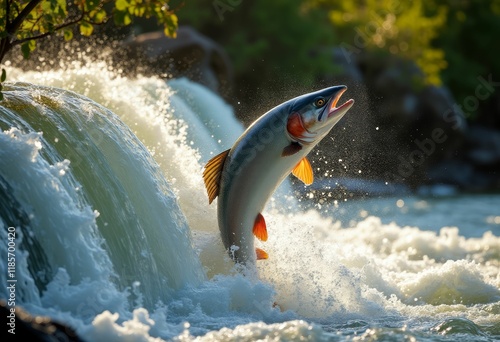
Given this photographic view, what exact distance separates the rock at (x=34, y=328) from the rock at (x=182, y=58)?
36.6 feet

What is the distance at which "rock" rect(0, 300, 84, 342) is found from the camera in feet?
11.9

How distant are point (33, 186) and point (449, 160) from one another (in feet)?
68.5

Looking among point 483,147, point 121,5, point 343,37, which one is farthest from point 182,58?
point 343,37

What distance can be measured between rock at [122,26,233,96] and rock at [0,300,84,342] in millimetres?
11145

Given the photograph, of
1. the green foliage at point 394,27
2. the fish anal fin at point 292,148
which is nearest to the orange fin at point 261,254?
the fish anal fin at point 292,148

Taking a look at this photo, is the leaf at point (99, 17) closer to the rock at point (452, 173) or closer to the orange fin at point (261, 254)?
the orange fin at point (261, 254)

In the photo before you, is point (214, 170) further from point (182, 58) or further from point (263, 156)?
point (182, 58)

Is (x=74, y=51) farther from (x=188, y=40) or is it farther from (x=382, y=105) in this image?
(x=382, y=105)

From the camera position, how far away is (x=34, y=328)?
3.66 meters

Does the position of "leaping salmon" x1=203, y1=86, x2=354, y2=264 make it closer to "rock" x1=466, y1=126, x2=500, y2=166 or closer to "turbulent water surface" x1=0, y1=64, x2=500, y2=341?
"turbulent water surface" x1=0, y1=64, x2=500, y2=341

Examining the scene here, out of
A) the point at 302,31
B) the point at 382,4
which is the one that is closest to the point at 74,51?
the point at 302,31

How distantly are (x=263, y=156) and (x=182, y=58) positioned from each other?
33.9ft

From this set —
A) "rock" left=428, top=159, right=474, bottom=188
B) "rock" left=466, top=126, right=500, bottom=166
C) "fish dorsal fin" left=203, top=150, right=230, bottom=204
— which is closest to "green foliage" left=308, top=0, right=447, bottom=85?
"rock" left=466, top=126, right=500, bottom=166

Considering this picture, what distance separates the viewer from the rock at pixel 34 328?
11.9 ft
